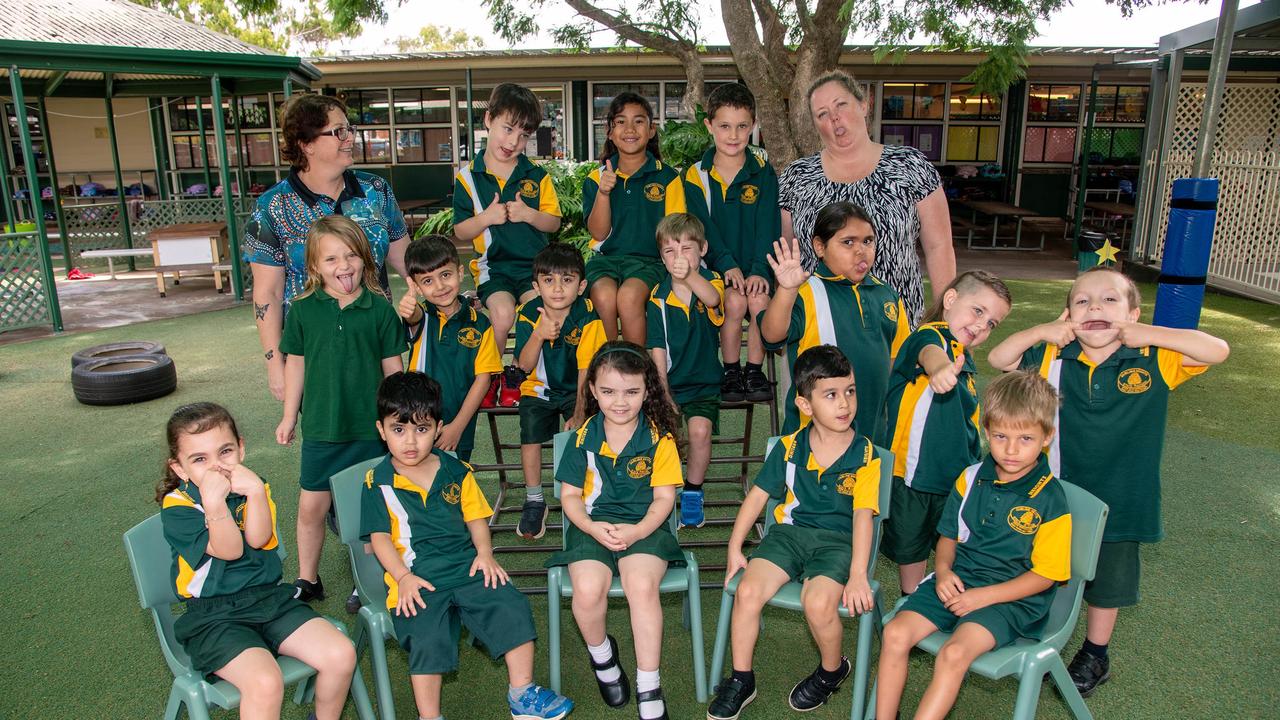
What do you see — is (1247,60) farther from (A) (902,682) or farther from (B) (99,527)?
(B) (99,527)

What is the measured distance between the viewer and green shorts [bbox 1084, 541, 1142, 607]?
8.13 feet

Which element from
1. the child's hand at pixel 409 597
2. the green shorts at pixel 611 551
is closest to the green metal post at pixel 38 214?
the child's hand at pixel 409 597

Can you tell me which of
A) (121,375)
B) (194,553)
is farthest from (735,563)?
(121,375)

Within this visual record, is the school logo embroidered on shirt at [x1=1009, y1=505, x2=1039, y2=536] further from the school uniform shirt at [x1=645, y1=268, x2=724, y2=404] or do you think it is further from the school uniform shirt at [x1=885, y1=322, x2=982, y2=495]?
the school uniform shirt at [x1=645, y1=268, x2=724, y2=404]

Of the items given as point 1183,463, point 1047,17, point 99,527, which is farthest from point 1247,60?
point 99,527

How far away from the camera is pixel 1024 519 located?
225cm

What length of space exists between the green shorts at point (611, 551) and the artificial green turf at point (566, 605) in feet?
1.44

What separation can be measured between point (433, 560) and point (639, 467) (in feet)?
2.29

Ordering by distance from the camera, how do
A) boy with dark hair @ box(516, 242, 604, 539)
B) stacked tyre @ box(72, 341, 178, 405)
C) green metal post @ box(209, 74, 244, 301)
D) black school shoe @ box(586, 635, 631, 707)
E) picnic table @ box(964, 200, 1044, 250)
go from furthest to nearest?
picnic table @ box(964, 200, 1044, 250) → green metal post @ box(209, 74, 244, 301) → stacked tyre @ box(72, 341, 178, 405) → boy with dark hair @ box(516, 242, 604, 539) → black school shoe @ box(586, 635, 631, 707)

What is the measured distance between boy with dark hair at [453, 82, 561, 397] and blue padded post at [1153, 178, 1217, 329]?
2.39 m

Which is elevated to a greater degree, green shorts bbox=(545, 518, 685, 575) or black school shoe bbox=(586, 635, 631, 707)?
green shorts bbox=(545, 518, 685, 575)

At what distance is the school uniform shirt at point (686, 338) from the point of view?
3303 millimetres

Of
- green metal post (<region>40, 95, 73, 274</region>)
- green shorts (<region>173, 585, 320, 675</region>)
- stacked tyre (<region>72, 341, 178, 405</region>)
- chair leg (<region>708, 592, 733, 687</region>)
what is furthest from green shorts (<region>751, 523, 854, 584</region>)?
green metal post (<region>40, 95, 73, 274</region>)

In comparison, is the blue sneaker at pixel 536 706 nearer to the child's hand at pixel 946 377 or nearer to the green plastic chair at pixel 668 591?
the green plastic chair at pixel 668 591
